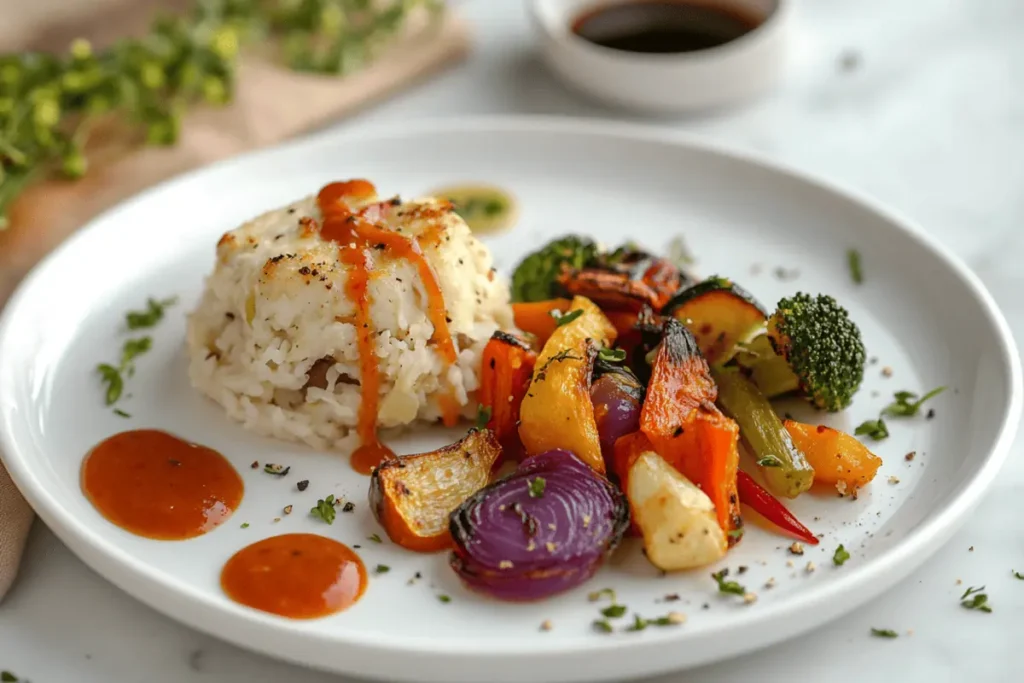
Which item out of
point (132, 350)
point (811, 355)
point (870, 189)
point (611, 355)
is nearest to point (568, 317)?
point (611, 355)

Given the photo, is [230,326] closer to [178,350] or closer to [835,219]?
[178,350]

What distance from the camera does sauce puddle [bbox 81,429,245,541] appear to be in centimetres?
372

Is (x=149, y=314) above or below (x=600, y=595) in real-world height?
below

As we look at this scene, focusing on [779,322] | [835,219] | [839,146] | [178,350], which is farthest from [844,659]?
[839,146]

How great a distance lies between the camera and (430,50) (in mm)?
6789

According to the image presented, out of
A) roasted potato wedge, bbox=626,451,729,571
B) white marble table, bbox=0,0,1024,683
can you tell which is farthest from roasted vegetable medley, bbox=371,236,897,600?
white marble table, bbox=0,0,1024,683

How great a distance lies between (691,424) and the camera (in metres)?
3.66

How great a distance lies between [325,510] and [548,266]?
4.90 ft

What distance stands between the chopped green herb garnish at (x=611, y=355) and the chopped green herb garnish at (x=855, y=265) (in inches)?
58.4

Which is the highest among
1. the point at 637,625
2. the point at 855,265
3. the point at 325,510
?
the point at 855,265

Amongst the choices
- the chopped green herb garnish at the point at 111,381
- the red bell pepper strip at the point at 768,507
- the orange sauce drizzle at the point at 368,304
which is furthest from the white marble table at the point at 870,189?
the orange sauce drizzle at the point at 368,304

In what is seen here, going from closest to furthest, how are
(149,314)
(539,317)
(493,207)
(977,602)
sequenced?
(977,602), (539,317), (149,314), (493,207)

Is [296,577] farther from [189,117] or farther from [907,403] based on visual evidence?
[189,117]

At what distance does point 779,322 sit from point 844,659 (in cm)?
126
